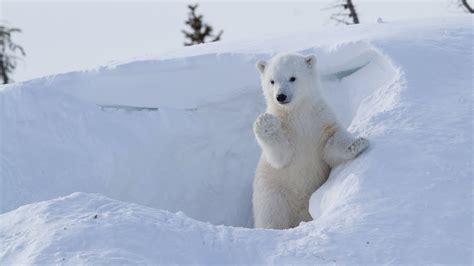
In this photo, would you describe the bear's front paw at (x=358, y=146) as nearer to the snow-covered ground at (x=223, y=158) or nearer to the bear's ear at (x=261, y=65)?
the snow-covered ground at (x=223, y=158)

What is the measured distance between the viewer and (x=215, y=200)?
684 centimetres

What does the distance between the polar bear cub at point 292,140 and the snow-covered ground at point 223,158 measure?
1.15 feet

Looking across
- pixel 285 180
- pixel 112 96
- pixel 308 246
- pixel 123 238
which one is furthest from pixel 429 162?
pixel 112 96

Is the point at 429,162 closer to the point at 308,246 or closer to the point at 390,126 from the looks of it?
the point at 390,126

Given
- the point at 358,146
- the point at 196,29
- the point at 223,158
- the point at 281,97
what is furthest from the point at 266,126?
the point at 196,29

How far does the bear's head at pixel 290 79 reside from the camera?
5.30 m

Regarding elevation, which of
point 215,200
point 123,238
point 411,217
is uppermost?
point 123,238

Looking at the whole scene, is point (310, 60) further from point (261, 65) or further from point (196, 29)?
point (196, 29)

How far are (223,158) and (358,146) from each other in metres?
2.39

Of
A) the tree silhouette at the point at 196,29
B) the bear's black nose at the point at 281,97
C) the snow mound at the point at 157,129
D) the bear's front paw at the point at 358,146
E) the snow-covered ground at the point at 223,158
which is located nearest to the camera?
the snow-covered ground at the point at 223,158

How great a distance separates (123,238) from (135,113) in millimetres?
3202

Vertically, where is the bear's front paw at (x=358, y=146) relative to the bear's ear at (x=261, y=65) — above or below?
below

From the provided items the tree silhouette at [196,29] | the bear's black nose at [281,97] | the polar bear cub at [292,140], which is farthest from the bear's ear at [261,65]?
the tree silhouette at [196,29]

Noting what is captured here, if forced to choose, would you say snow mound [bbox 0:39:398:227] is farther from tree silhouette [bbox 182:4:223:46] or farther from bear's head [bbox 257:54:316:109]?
tree silhouette [bbox 182:4:223:46]
